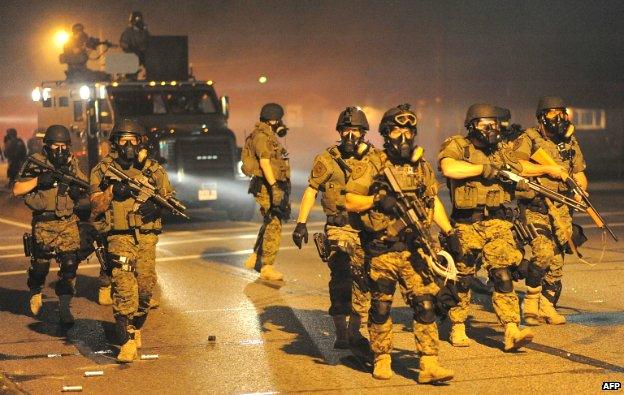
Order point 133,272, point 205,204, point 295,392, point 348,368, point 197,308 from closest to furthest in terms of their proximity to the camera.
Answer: point 295,392 → point 348,368 → point 133,272 → point 197,308 → point 205,204

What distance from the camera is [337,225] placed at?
9.02m

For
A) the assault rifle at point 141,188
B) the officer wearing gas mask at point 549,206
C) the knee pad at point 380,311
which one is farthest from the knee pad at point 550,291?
the assault rifle at point 141,188

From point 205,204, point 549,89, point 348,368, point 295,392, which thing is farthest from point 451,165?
point 549,89

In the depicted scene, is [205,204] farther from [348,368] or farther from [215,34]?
[215,34]

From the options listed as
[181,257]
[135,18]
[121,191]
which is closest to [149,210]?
[121,191]

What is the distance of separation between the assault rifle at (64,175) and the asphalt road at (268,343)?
1271 mm

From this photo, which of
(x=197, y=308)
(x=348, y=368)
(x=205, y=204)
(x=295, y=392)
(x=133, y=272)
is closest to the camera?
(x=295, y=392)

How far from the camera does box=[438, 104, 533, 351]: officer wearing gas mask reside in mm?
8688

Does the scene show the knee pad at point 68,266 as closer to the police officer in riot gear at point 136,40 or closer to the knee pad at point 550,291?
the knee pad at point 550,291

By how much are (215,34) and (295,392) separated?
4122 centimetres

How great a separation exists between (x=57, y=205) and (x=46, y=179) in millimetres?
276

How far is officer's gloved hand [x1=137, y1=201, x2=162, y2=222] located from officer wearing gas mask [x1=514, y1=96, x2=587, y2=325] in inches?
121

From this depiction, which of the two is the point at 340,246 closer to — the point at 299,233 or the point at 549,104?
the point at 299,233

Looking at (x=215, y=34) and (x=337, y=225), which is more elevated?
(x=215, y=34)
